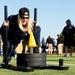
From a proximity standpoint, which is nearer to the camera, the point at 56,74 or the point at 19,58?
the point at 56,74

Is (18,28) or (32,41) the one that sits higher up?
(18,28)

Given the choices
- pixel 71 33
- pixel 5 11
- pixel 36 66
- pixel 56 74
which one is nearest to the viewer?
pixel 56 74

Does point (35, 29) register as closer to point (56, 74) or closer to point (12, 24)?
point (12, 24)

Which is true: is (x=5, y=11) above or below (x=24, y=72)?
above

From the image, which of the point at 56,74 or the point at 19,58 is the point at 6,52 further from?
the point at 56,74

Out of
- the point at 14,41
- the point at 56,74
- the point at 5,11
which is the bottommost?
the point at 56,74

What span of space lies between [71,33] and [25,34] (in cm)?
1000

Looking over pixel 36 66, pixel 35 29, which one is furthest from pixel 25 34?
pixel 36 66

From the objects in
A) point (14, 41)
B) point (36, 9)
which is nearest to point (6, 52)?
point (14, 41)

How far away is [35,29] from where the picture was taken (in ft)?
27.4

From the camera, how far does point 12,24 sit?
8172mm

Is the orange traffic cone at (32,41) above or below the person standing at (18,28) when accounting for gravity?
below

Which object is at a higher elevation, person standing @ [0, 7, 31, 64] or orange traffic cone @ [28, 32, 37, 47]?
person standing @ [0, 7, 31, 64]

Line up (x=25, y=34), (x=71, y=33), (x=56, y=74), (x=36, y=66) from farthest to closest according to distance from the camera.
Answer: (x=71, y=33) → (x=25, y=34) → (x=36, y=66) → (x=56, y=74)
